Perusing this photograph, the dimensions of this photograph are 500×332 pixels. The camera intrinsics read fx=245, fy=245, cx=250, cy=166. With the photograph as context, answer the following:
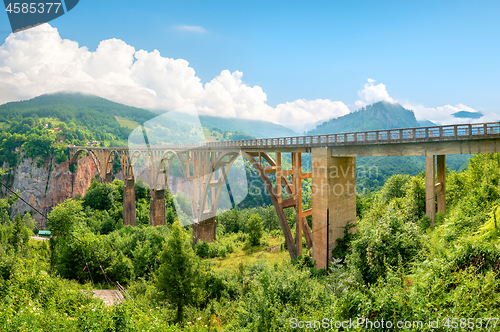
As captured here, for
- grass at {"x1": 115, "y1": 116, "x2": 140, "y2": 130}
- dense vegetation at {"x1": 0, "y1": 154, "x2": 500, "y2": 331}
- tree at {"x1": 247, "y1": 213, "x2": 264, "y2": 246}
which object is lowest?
tree at {"x1": 247, "y1": 213, "x2": 264, "y2": 246}

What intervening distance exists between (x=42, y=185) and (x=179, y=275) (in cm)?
6379

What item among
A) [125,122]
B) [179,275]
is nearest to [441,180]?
[179,275]

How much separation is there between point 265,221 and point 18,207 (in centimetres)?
5788

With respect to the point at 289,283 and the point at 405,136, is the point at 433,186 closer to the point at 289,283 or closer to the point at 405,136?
the point at 405,136

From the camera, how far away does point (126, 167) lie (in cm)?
4319

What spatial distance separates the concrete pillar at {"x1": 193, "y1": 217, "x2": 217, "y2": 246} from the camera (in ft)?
91.1

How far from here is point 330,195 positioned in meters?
13.9

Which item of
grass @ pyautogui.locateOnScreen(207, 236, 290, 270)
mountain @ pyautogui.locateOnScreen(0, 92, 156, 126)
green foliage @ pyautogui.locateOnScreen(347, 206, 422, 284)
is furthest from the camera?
mountain @ pyautogui.locateOnScreen(0, 92, 156, 126)

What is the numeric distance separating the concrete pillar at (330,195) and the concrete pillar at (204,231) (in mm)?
16295

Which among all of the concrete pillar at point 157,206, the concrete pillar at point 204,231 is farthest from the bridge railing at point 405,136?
the concrete pillar at point 157,206

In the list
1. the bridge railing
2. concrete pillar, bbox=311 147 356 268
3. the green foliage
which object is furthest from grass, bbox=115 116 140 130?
the green foliage

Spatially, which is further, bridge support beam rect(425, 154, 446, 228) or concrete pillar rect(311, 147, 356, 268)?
bridge support beam rect(425, 154, 446, 228)

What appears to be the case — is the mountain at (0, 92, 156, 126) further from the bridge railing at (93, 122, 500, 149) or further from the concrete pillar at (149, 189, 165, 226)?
the bridge railing at (93, 122, 500, 149)

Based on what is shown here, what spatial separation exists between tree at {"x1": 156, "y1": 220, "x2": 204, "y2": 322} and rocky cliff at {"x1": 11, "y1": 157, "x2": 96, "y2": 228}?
5866cm
